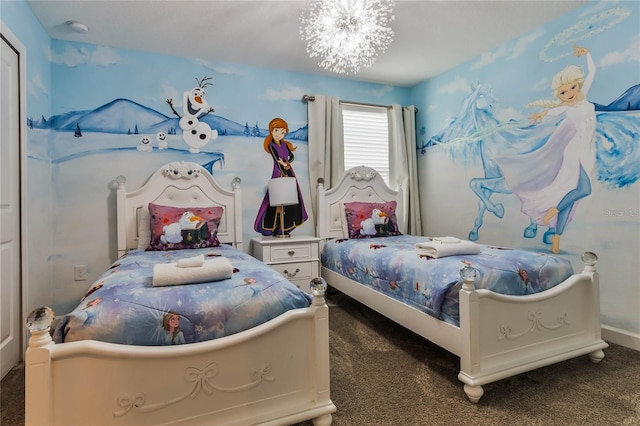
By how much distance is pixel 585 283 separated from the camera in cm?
202

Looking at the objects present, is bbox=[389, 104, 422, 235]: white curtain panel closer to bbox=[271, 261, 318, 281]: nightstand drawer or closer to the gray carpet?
bbox=[271, 261, 318, 281]: nightstand drawer

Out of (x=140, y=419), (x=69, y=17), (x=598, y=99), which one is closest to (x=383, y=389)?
(x=140, y=419)

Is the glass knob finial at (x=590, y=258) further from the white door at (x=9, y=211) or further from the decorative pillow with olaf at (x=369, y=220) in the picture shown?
the white door at (x=9, y=211)

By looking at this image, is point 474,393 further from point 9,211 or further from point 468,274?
point 9,211

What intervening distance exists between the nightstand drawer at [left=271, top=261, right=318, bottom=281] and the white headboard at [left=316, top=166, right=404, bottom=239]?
0.45m

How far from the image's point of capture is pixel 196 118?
10.9 feet

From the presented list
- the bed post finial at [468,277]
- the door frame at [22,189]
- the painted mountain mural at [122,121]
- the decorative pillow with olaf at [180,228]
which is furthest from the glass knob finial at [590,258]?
the door frame at [22,189]

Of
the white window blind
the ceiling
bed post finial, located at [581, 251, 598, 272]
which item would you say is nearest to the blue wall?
the ceiling

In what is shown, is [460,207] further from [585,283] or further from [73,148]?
[73,148]

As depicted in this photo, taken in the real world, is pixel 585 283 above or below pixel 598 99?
below

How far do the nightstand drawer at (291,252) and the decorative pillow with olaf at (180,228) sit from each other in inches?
21.8

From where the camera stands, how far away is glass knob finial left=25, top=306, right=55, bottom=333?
1065 mm

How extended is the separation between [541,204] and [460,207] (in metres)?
0.88

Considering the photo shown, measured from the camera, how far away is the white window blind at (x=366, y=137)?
157 inches
